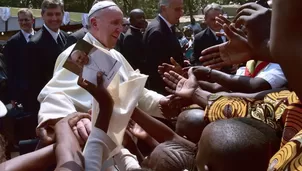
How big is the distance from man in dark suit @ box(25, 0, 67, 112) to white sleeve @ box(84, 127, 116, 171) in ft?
9.23

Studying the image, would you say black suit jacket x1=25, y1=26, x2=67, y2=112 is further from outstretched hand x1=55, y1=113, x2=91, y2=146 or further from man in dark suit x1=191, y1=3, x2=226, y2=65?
outstretched hand x1=55, y1=113, x2=91, y2=146

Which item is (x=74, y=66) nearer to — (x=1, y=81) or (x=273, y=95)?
(x=273, y=95)

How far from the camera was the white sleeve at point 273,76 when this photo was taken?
8.57ft

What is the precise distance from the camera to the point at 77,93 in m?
2.81

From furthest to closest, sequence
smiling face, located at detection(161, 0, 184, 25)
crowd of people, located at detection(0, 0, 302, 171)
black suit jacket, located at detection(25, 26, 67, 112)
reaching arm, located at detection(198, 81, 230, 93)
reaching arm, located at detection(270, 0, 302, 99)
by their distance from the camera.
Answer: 1. smiling face, located at detection(161, 0, 184, 25)
2. black suit jacket, located at detection(25, 26, 67, 112)
3. reaching arm, located at detection(198, 81, 230, 93)
4. crowd of people, located at detection(0, 0, 302, 171)
5. reaching arm, located at detection(270, 0, 302, 99)

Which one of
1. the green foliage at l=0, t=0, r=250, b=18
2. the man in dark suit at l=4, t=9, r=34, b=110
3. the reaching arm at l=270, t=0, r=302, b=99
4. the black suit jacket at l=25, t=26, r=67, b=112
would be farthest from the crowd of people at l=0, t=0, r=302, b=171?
the green foliage at l=0, t=0, r=250, b=18

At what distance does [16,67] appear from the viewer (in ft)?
18.5

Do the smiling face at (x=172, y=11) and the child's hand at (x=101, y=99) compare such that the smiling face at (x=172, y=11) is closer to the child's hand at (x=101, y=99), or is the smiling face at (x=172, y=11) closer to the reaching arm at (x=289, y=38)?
the child's hand at (x=101, y=99)

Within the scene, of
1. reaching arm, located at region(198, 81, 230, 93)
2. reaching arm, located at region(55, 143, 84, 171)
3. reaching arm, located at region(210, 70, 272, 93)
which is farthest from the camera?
reaching arm, located at region(198, 81, 230, 93)

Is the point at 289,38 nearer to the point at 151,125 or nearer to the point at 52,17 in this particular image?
the point at 151,125

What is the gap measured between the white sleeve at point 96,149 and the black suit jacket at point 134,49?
13.0 feet

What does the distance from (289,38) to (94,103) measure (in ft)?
3.85

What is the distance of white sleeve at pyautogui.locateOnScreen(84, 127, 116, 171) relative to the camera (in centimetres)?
192

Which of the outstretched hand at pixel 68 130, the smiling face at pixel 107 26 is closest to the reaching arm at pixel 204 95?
the outstretched hand at pixel 68 130
